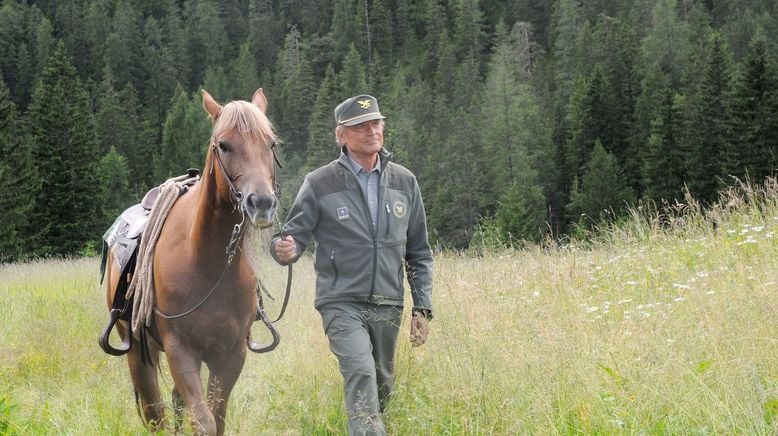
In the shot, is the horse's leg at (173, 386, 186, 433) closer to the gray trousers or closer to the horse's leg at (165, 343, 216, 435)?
the horse's leg at (165, 343, 216, 435)

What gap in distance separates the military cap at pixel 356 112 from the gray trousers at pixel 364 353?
1.07 meters

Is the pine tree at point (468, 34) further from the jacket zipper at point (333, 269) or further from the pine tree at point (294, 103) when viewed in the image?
the jacket zipper at point (333, 269)

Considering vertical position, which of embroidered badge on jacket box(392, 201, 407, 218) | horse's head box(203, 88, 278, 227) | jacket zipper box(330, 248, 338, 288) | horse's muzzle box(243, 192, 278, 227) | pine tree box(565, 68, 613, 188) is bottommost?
pine tree box(565, 68, 613, 188)

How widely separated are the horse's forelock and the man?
1.47 ft

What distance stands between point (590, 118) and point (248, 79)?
48389mm

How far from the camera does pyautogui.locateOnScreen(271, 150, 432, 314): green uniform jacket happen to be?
474cm

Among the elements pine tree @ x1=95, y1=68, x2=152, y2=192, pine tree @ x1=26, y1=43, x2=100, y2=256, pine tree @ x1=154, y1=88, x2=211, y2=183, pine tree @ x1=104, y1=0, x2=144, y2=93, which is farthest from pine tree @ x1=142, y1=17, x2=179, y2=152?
pine tree @ x1=26, y1=43, x2=100, y2=256

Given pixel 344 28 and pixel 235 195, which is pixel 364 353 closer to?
pixel 235 195

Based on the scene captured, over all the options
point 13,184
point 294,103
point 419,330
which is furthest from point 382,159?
point 294,103

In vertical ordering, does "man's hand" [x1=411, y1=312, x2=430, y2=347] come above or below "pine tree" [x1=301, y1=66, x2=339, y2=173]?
above

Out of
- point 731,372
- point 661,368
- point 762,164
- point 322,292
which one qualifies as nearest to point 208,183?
point 322,292

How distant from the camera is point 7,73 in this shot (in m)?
108

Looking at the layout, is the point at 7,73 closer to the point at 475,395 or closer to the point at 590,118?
the point at 590,118

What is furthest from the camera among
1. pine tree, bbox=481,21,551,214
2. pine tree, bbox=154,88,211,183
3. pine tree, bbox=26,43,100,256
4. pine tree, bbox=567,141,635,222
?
pine tree, bbox=154,88,211,183
